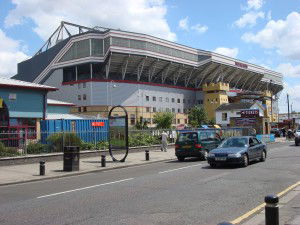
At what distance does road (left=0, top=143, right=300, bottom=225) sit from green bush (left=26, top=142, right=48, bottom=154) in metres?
8.43

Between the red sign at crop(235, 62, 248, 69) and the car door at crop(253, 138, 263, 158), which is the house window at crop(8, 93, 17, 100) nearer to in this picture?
the car door at crop(253, 138, 263, 158)

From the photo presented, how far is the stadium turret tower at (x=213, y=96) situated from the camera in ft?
366

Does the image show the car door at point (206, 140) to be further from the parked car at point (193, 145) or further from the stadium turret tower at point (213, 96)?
the stadium turret tower at point (213, 96)

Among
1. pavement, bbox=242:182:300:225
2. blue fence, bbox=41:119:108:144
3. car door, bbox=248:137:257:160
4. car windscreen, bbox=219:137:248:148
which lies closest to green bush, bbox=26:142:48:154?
blue fence, bbox=41:119:108:144

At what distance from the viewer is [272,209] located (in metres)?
4.70

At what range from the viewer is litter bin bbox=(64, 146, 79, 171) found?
1762 centimetres

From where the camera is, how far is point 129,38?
295 feet

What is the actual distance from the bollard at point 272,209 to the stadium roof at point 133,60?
83906 millimetres

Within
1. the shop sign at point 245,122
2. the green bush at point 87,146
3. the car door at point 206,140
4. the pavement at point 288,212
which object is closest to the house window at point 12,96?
the green bush at point 87,146

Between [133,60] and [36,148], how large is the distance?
2820 inches

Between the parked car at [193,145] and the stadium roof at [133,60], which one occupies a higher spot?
the stadium roof at [133,60]

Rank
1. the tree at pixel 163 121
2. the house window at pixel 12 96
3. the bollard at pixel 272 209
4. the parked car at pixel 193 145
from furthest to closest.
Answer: the tree at pixel 163 121, the house window at pixel 12 96, the parked car at pixel 193 145, the bollard at pixel 272 209

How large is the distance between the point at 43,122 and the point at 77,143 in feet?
22.3

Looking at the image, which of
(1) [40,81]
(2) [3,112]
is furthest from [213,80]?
(2) [3,112]
